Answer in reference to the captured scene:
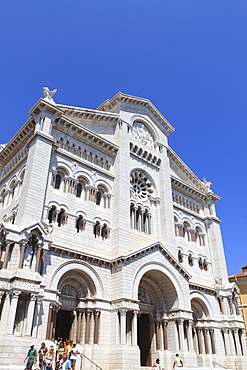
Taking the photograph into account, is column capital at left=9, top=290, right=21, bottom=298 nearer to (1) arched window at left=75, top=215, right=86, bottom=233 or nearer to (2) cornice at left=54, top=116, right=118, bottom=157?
(1) arched window at left=75, top=215, right=86, bottom=233

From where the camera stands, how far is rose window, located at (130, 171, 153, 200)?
103 ft

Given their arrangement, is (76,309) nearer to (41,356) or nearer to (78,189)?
(41,356)

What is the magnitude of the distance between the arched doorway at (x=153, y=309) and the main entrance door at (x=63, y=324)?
5.98 meters

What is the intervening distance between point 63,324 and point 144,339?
824 centimetres

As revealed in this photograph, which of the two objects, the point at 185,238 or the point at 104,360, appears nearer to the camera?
the point at 104,360

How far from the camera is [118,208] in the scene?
27.5 m

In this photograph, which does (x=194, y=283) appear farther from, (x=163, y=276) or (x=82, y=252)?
(x=82, y=252)

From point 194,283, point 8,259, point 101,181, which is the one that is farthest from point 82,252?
point 194,283

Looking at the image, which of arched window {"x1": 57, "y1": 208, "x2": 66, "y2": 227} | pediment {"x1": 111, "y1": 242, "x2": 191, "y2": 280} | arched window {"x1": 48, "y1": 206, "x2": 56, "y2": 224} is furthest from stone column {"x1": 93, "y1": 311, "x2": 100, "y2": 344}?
arched window {"x1": 48, "y1": 206, "x2": 56, "y2": 224}

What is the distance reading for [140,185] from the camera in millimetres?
32531

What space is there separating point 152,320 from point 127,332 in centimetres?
469

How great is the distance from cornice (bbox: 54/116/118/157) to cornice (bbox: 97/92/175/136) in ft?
18.6

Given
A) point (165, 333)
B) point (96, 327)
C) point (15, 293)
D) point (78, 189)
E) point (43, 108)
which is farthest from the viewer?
point (78, 189)

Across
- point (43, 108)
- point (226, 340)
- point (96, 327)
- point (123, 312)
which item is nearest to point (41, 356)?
point (96, 327)
